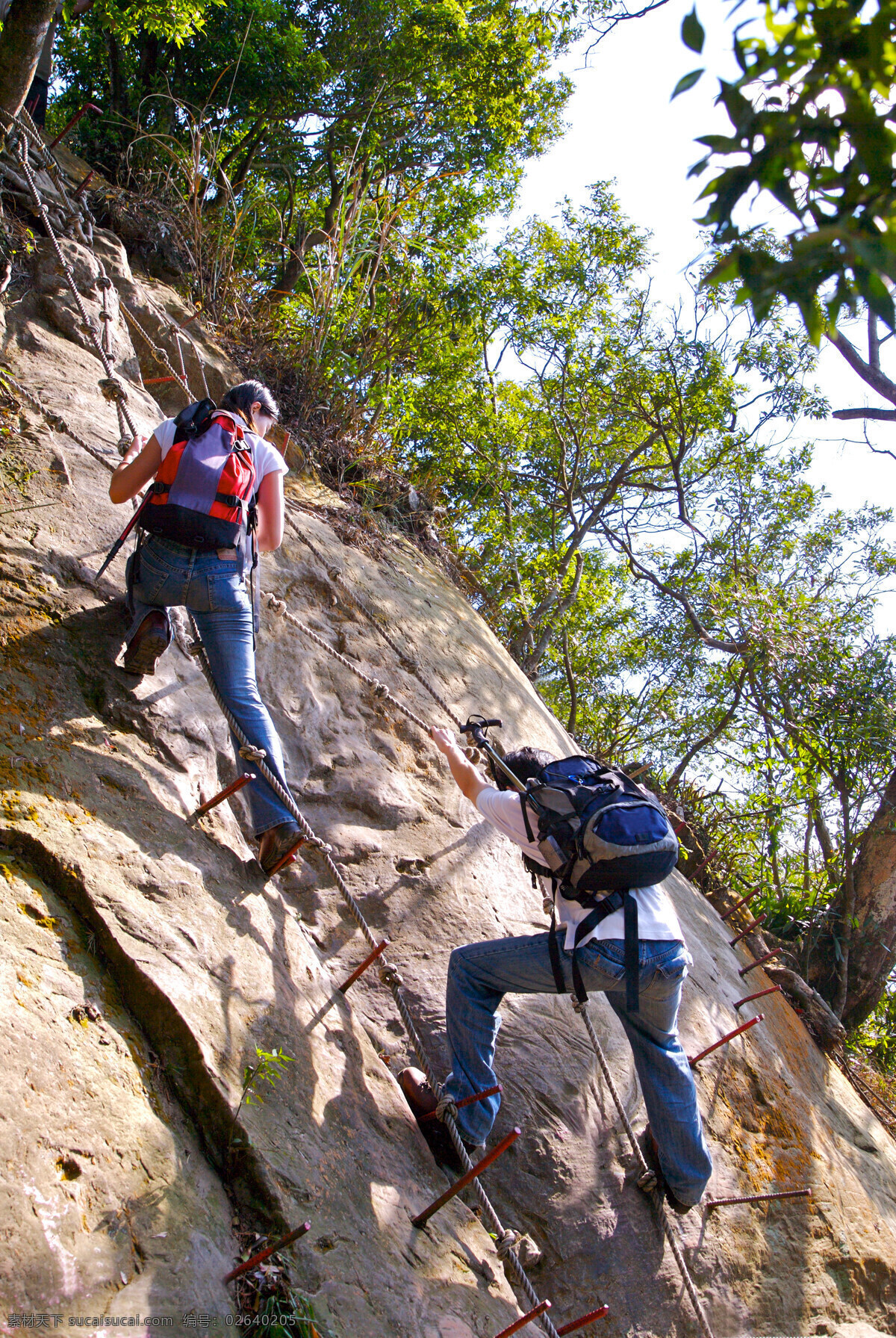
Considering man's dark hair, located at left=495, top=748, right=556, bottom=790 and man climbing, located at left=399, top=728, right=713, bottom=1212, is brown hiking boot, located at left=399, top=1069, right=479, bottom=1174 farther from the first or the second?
man's dark hair, located at left=495, top=748, right=556, bottom=790

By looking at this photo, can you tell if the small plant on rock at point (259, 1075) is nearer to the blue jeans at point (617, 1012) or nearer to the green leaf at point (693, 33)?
the blue jeans at point (617, 1012)

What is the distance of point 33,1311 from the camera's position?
1.86 meters

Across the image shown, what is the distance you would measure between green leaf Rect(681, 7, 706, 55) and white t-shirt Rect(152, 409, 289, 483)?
2354mm

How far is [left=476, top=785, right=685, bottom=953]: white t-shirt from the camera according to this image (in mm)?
3209

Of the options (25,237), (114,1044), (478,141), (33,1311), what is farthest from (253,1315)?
(478,141)

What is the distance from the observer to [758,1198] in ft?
13.6

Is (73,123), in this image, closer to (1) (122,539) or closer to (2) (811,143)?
(1) (122,539)

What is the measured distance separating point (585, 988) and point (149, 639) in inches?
85.5

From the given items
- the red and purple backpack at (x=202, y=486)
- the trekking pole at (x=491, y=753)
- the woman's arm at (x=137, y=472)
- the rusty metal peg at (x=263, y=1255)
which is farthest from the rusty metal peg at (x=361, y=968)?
the woman's arm at (x=137, y=472)

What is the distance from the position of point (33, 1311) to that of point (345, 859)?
251cm

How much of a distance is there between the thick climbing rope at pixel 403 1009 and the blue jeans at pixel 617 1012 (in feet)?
0.36

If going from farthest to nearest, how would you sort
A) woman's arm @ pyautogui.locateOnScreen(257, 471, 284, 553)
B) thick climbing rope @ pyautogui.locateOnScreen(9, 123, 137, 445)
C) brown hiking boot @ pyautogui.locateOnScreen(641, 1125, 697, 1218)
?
thick climbing rope @ pyautogui.locateOnScreen(9, 123, 137, 445), woman's arm @ pyautogui.locateOnScreen(257, 471, 284, 553), brown hiking boot @ pyautogui.locateOnScreen(641, 1125, 697, 1218)

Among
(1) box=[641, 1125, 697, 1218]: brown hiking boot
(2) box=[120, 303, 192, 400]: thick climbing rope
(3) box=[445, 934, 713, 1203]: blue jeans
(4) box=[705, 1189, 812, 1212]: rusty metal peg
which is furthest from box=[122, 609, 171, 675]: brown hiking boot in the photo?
(4) box=[705, 1189, 812, 1212]: rusty metal peg

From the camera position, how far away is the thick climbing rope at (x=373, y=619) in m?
5.64
